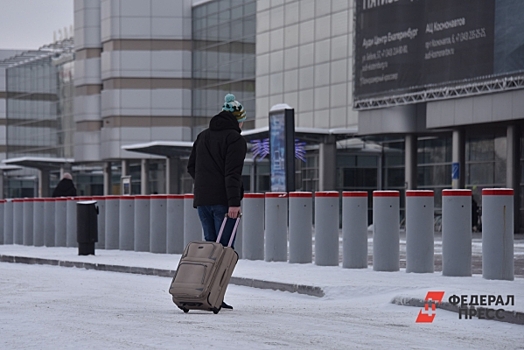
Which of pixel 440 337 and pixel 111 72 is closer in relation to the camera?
pixel 440 337

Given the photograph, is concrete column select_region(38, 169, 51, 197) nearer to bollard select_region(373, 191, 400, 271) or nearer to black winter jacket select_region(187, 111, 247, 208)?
bollard select_region(373, 191, 400, 271)

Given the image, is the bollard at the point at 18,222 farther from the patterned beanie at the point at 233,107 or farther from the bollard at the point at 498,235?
the patterned beanie at the point at 233,107

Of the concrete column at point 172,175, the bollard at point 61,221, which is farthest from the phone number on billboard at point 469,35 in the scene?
the concrete column at point 172,175

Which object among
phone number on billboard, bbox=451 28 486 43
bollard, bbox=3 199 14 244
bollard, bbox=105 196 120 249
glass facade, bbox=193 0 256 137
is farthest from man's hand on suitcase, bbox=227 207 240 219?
glass facade, bbox=193 0 256 137

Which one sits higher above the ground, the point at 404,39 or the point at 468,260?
the point at 404,39

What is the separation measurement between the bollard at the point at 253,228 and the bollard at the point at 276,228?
1.28 ft

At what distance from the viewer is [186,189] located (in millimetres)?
65688

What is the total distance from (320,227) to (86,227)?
19.3 ft

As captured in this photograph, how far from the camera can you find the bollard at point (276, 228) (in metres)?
17.2

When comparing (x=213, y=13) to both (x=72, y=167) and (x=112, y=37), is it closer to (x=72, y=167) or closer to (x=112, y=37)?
(x=112, y=37)

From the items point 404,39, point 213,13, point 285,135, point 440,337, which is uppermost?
point 213,13

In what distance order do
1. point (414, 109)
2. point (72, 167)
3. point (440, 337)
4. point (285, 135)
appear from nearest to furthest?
point (440, 337) < point (285, 135) < point (414, 109) < point (72, 167)

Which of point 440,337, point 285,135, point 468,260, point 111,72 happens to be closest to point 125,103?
point 111,72

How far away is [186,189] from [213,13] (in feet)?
33.8
